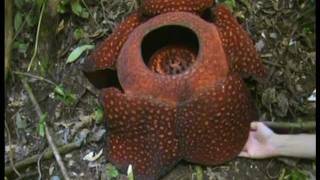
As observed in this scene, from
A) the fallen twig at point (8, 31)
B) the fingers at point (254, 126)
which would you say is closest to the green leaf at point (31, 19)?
the fallen twig at point (8, 31)

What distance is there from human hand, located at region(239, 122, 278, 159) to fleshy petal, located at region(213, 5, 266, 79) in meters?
0.18

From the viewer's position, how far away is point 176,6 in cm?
216

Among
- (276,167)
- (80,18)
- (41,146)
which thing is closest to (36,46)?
(80,18)

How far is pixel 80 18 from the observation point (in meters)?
2.54

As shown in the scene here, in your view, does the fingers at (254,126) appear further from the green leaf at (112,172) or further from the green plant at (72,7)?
the green plant at (72,7)

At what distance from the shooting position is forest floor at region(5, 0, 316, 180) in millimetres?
2213

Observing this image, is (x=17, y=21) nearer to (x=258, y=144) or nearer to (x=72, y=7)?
(x=72, y=7)

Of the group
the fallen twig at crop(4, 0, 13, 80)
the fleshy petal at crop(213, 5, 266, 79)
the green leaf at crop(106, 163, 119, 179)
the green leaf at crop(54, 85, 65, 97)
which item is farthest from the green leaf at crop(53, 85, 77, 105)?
the fleshy petal at crop(213, 5, 266, 79)

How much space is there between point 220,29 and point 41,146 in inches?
31.1

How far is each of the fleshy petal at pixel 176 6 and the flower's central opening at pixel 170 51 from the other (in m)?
0.08

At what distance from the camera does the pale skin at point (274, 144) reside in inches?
81.0

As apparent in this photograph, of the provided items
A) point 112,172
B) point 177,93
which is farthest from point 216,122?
point 112,172

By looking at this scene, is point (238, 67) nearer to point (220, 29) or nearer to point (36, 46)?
point (220, 29)

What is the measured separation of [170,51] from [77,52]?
38 cm
